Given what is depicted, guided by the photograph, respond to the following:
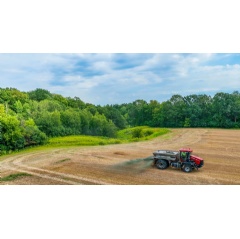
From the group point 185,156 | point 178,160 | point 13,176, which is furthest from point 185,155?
point 13,176

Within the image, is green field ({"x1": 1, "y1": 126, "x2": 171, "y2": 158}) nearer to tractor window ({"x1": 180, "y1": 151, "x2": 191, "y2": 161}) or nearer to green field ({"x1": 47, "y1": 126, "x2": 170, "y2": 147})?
green field ({"x1": 47, "y1": 126, "x2": 170, "y2": 147})

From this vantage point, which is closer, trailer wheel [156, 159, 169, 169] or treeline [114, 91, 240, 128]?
trailer wheel [156, 159, 169, 169]

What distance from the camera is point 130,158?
10.6m

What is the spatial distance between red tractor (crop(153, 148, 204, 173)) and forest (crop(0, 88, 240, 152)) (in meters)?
2.28

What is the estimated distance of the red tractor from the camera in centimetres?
960

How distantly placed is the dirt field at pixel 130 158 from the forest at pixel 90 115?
0.56m

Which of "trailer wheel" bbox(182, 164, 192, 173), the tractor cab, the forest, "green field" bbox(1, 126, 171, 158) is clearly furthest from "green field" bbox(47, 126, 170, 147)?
"trailer wheel" bbox(182, 164, 192, 173)

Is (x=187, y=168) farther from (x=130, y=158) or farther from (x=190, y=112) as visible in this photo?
(x=190, y=112)

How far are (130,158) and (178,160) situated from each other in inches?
76.4

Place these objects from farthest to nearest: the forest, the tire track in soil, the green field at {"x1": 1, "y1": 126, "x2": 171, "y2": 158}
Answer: the green field at {"x1": 1, "y1": 126, "x2": 171, "y2": 158} < the forest < the tire track in soil

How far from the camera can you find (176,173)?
9.52m

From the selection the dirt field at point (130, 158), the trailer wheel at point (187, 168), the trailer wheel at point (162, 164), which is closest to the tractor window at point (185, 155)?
the trailer wheel at point (187, 168)

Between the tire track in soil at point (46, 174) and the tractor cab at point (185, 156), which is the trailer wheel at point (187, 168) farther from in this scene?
the tire track in soil at point (46, 174)

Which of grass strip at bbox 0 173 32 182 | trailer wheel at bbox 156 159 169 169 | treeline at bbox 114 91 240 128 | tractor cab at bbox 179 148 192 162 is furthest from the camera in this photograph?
treeline at bbox 114 91 240 128
